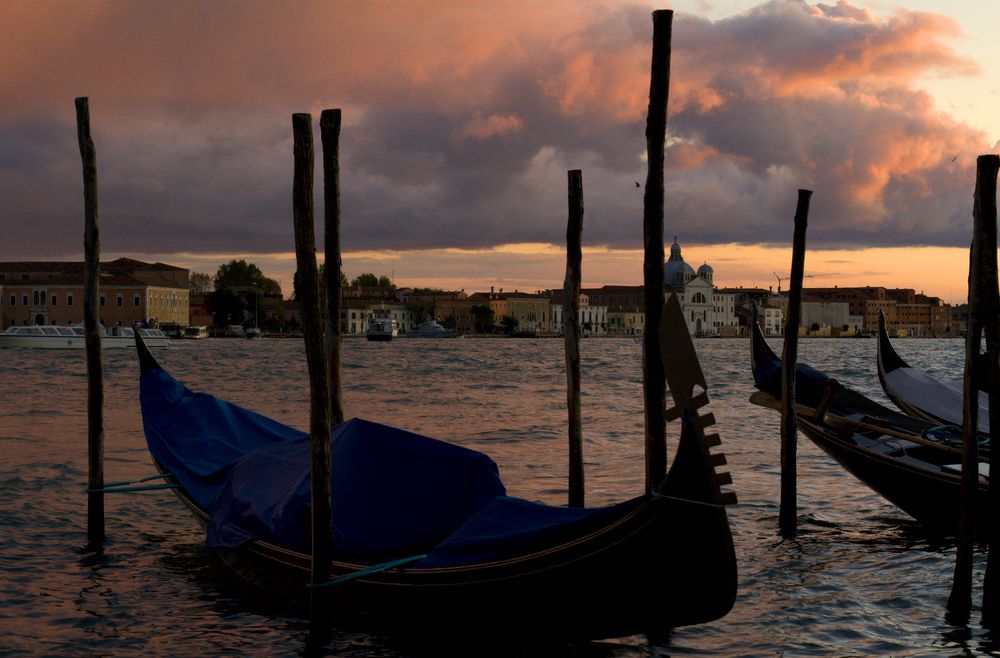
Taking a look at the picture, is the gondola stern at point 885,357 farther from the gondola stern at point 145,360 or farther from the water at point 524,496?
the gondola stern at point 145,360

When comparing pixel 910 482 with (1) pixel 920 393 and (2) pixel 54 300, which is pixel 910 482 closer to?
(1) pixel 920 393

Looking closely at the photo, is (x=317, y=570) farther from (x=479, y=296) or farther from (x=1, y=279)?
(x=479, y=296)

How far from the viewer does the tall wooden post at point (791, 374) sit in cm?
736

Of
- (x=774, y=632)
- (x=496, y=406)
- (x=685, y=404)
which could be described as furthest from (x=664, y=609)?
(x=496, y=406)

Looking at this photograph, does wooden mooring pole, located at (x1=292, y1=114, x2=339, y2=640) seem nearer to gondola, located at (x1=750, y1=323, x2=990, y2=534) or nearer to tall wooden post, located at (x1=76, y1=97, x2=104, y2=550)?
tall wooden post, located at (x1=76, y1=97, x2=104, y2=550)

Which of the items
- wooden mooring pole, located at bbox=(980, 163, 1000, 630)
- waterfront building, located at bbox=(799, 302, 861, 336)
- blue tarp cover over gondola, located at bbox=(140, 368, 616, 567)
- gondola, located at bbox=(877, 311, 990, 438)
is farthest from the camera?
waterfront building, located at bbox=(799, 302, 861, 336)

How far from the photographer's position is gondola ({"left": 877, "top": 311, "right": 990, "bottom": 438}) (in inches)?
369

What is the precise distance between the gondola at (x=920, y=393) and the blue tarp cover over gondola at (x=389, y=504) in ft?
16.9

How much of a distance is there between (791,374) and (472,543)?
354 cm

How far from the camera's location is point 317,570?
5.01m

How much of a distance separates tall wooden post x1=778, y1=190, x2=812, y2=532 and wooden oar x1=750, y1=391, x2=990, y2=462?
0.73 m

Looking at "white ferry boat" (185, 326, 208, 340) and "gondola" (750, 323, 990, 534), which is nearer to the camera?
"gondola" (750, 323, 990, 534)

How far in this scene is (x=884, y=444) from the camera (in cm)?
820

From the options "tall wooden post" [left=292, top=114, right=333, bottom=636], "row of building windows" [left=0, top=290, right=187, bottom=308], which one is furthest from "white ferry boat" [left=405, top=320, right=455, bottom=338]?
"tall wooden post" [left=292, top=114, right=333, bottom=636]
